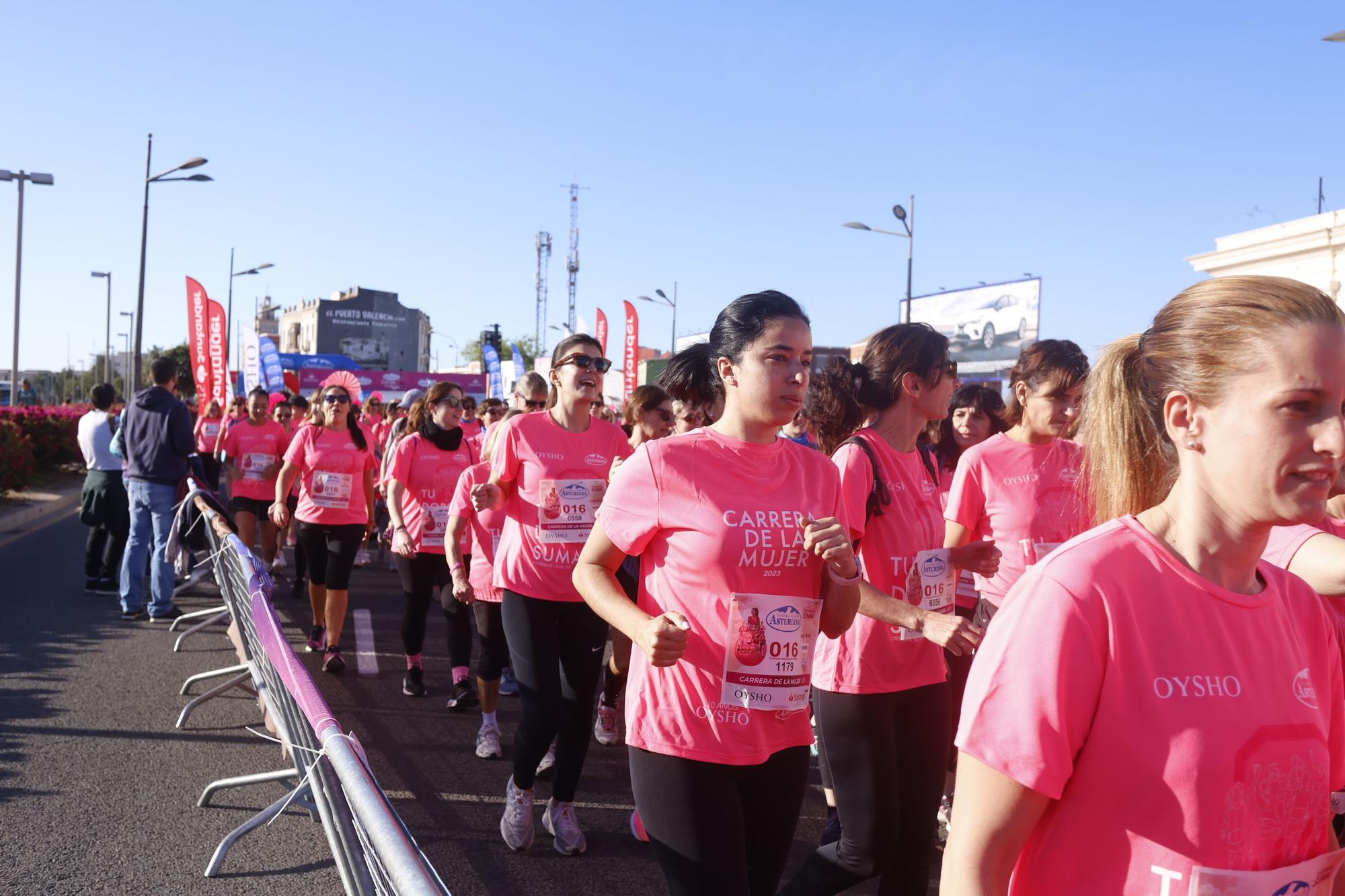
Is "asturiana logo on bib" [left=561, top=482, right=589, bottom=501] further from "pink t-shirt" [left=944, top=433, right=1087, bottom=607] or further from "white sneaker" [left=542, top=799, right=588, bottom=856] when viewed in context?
"pink t-shirt" [left=944, top=433, right=1087, bottom=607]

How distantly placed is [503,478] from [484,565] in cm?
123

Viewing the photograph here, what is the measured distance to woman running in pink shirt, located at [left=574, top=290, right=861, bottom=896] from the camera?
275cm

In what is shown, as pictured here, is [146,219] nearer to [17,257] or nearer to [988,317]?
[17,257]

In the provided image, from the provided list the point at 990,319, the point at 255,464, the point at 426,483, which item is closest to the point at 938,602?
the point at 426,483

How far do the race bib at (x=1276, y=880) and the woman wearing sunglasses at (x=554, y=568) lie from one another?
3.46 metres

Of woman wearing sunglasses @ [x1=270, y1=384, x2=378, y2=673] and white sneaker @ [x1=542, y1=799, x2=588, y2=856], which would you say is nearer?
white sneaker @ [x1=542, y1=799, x2=588, y2=856]

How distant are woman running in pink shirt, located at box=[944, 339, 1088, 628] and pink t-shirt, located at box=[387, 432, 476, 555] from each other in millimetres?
3942

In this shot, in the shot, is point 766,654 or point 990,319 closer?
point 766,654

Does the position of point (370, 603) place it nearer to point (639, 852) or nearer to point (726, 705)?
point (639, 852)

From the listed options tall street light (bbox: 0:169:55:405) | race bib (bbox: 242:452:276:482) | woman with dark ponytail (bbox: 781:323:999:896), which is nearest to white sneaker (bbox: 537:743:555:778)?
woman with dark ponytail (bbox: 781:323:999:896)

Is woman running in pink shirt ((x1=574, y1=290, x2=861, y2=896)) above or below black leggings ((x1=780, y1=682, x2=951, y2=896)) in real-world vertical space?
above

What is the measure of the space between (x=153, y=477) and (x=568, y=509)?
604cm

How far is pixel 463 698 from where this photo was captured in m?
6.93

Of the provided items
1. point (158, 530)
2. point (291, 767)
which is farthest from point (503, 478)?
point (158, 530)
